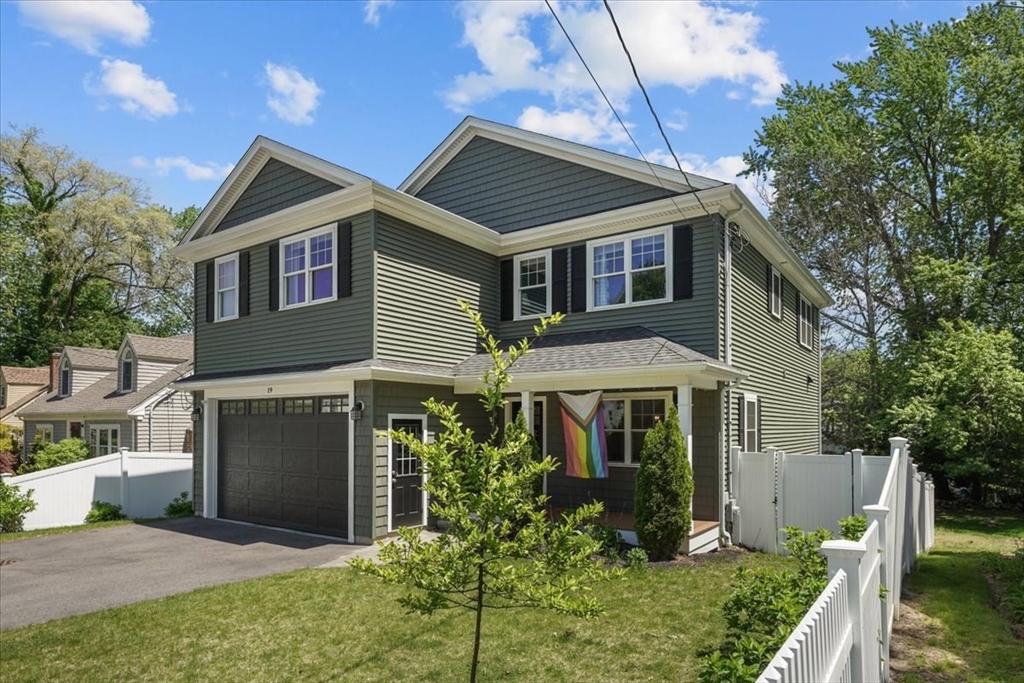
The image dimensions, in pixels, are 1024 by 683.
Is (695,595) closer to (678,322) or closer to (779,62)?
(678,322)

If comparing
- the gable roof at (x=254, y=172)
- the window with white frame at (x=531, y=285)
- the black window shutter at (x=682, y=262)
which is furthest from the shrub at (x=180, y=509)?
the black window shutter at (x=682, y=262)

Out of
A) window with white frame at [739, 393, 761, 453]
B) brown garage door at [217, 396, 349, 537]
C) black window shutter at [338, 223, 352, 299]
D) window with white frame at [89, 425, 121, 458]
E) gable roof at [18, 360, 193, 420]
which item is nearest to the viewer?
black window shutter at [338, 223, 352, 299]

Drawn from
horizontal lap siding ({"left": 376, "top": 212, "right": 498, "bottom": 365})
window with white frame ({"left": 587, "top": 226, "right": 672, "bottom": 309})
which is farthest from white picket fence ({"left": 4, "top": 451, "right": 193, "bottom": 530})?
window with white frame ({"left": 587, "top": 226, "right": 672, "bottom": 309})

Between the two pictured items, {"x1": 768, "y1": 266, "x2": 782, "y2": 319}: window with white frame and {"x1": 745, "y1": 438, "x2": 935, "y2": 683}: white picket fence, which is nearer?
{"x1": 745, "y1": 438, "x2": 935, "y2": 683}: white picket fence

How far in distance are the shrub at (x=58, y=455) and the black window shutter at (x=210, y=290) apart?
1091 centimetres

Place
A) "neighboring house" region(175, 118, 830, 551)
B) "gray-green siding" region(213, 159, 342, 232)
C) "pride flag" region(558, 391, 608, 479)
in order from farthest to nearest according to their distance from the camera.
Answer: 1. "gray-green siding" region(213, 159, 342, 232)
2. "neighboring house" region(175, 118, 830, 551)
3. "pride flag" region(558, 391, 608, 479)

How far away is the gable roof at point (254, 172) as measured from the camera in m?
12.2

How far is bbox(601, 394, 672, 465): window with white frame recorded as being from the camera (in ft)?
39.9

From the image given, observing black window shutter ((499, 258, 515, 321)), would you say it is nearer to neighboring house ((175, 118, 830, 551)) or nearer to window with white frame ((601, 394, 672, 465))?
neighboring house ((175, 118, 830, 551))

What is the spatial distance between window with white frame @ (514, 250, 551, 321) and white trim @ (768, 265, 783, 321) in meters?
5.04

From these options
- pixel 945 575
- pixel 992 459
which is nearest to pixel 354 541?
pixel 945 575

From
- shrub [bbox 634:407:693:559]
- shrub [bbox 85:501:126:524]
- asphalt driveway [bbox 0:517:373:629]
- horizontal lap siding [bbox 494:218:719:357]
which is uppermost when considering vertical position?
horizontal lap siding [bbox 494:218:719:357]

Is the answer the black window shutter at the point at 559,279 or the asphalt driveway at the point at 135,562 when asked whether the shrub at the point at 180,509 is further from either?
the black window shutter at the point at 559,279

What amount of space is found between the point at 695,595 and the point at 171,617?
5860mm
